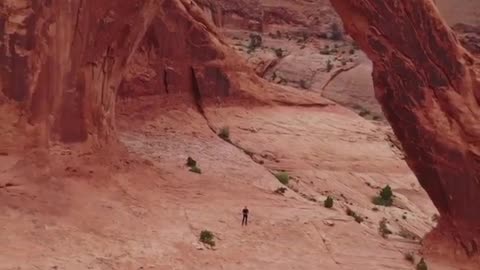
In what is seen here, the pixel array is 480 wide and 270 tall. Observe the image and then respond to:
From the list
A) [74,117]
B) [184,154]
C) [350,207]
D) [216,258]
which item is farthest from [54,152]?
[350,207]

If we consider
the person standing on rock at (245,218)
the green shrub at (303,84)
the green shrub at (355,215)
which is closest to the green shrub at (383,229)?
the green shrub at (355,215)

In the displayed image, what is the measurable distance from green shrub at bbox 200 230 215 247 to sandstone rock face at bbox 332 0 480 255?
15.5 feet

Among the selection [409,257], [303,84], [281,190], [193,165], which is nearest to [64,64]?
[193,165]

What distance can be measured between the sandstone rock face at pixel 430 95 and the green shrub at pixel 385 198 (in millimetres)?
4872

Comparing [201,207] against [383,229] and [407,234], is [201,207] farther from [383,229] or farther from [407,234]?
[407,234]

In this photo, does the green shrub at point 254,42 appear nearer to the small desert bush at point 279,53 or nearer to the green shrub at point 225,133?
the small desert bush at point 279,53

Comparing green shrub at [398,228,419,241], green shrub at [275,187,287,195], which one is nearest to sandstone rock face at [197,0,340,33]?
green shrub at [275,187,287,195]

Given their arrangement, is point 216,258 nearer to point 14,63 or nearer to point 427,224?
point 14,63

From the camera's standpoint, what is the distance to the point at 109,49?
591 inches

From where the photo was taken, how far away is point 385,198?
19.9 metres

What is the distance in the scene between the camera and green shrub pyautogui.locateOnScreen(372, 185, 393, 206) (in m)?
19.6

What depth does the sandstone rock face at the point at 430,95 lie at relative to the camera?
14180mm

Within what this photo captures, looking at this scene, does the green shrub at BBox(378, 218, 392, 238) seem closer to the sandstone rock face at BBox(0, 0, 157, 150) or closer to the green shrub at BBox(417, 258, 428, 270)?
the green shrub at BBox(417, 258, 428, 270)

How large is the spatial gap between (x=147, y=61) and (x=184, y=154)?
5.69 m
